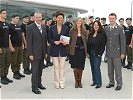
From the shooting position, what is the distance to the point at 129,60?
9773 millimetres

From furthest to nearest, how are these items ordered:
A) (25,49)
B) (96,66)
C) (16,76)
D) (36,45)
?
(25,49) < (16,76) < (96,66) < (36,45)

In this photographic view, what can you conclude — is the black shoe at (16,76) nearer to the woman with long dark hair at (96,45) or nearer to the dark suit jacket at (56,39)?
the dark suit jacket at (56,39)

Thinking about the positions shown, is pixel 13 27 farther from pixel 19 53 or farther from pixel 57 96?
pixel 57 96

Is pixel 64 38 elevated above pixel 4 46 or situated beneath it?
elevated above

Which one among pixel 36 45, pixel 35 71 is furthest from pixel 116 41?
pixel 35 71

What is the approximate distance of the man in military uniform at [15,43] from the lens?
7559 millimetres

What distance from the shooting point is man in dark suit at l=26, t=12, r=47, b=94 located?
6.21m

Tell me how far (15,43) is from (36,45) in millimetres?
1665

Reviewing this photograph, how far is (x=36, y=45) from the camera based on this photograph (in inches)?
245

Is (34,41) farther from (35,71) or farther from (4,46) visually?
(4,46)

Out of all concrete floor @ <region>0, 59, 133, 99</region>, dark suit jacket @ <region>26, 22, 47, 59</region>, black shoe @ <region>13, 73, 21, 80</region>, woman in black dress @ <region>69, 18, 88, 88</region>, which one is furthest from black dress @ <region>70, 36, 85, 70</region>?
black shoe @ <region>13, 73, 21, 80</region>

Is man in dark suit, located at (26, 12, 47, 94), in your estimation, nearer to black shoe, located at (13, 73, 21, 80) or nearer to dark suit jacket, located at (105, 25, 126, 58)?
dark suit jacket, located at (105, 25, 126, 58)

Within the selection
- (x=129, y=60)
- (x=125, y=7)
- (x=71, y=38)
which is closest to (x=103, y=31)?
(x=71, y=38)

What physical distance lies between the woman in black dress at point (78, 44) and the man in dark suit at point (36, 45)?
656mm
